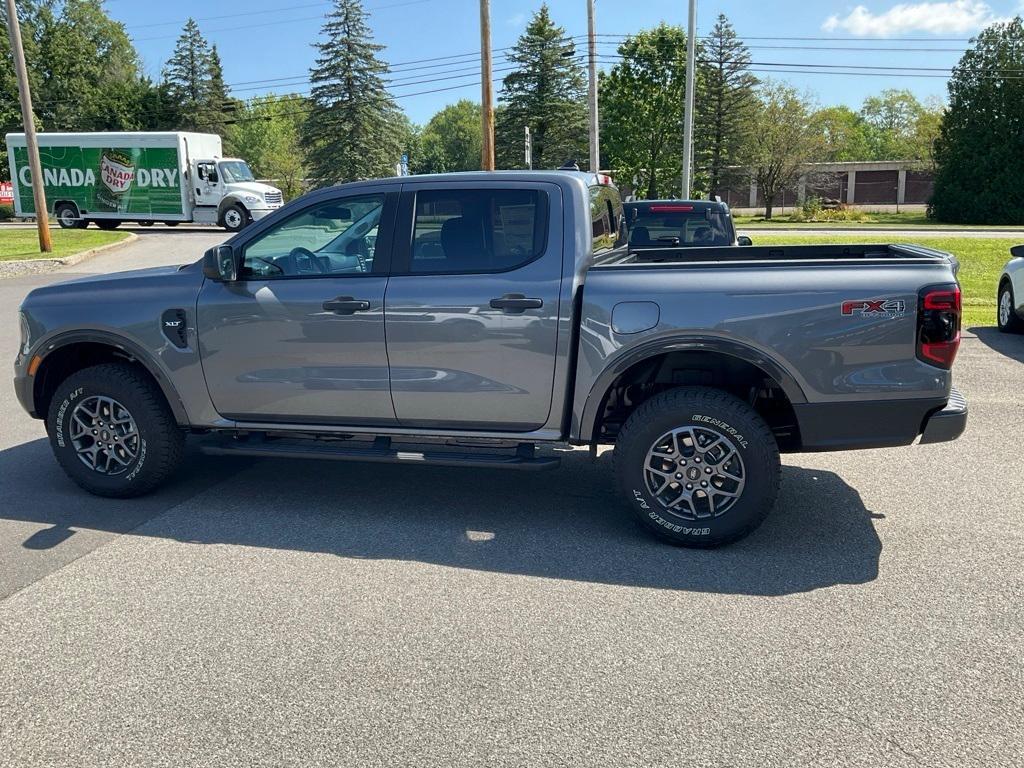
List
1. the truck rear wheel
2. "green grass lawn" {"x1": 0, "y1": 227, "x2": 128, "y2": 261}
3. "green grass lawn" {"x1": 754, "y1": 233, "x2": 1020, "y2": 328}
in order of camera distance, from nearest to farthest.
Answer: "green grass lawn" {"x1": 754, "y1": 233, "x2": 1020, "y2": 328}, "green grass lawn" {"x1": 0, "y1": 227, "x2": 128, "y2": 261}, the truck rear wheel

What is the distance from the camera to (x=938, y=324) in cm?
436

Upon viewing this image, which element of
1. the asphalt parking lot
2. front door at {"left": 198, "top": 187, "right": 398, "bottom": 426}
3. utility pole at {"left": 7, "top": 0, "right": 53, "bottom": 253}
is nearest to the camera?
the asphalt parking lot

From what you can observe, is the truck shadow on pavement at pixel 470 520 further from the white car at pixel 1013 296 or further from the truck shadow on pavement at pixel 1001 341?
the white car at pixel 1013 296

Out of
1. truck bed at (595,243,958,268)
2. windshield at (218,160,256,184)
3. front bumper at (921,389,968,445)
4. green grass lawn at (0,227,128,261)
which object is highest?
windshield at (218,160,256,184)

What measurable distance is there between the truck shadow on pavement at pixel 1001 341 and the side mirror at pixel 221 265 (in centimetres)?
833

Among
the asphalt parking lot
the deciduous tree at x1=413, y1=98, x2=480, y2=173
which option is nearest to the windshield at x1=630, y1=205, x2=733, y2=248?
the asphalt parking lot

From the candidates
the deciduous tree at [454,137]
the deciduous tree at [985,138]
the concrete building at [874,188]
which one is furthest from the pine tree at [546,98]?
the deciduous tree at [454,137]

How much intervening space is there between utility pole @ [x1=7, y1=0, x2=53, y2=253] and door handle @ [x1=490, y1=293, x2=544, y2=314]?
69.6ft

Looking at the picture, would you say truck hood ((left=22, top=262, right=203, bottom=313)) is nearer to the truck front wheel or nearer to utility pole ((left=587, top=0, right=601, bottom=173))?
utility pole ((left=587, top=0, right=601, bottom=173))

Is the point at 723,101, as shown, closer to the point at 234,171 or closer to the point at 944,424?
the point at 234,171

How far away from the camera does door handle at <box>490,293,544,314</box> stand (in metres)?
4.75

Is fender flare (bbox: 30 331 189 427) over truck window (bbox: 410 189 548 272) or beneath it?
beneath

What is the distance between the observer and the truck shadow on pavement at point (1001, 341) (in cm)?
1007

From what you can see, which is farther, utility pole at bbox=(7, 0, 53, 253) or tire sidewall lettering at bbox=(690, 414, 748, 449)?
utility pole at bbox=(7, 0, 53, 253)
